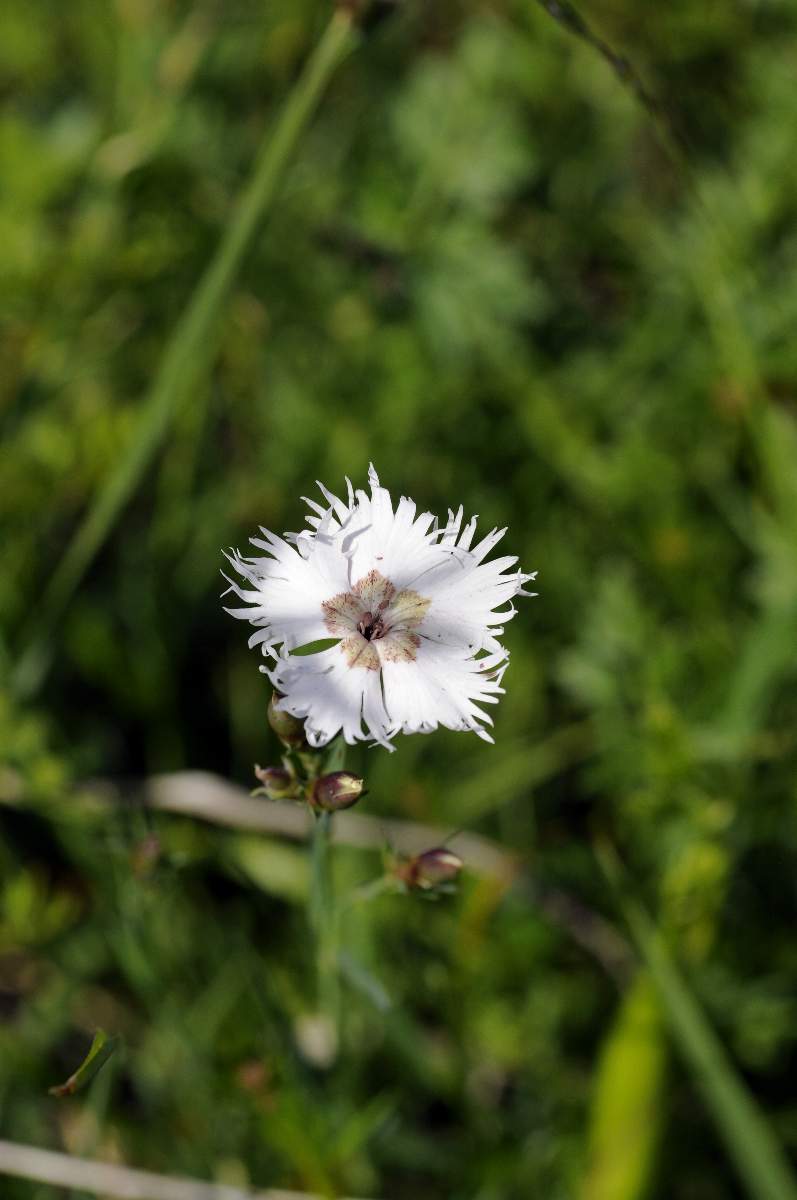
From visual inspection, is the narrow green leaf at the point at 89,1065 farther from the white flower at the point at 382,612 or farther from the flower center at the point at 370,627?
the flower center at the point at 370,627

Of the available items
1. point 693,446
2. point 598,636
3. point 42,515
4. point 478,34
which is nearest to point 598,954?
point 598,636

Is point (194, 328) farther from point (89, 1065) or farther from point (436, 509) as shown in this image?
point (89, 1065)

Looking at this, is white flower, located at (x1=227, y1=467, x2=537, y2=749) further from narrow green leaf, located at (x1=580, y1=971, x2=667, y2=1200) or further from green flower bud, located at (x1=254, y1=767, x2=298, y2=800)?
narrow green leaf, located at (x1=580, y1=971, x2=667, y2=1200)

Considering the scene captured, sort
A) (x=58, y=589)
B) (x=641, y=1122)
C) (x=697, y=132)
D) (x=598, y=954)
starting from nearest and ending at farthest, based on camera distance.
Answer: (x=641, y=1122) → (x=58, y=589) → (x=598, y=954) → (x=697, y=132)

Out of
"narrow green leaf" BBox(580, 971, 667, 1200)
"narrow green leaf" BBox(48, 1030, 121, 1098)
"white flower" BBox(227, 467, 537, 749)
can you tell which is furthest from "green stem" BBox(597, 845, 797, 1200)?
"narrow green leaf" BBox(48, 1030, 121, 1098)

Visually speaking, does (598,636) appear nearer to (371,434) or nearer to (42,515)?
(371,434)
